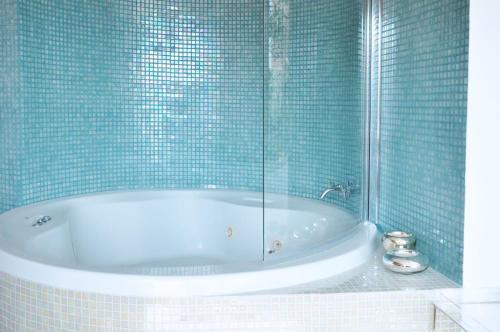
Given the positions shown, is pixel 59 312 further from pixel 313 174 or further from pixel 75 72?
pixel 75 72

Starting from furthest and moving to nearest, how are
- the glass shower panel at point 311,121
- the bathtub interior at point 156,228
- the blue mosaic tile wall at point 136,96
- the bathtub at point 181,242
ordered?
the blue mosaic tile wall at point 136,96 → the bathtub interior at point 156,228 → the glass shower panel at point 311,121 → the bathtub at point 181,242

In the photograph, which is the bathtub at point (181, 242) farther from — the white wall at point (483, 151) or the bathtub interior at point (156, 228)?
the white wall at point (483, 151)

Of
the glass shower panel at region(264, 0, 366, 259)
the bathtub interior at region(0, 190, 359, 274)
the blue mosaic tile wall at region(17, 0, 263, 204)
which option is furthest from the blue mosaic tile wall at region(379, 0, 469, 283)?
the blue mosaic tile wall at region(17, 0, 263, 204)

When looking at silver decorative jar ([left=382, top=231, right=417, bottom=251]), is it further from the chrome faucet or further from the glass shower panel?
the chrome faucet

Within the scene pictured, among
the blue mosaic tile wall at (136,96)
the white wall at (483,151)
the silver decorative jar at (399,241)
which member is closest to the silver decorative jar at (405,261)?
the silver decorative jar at (399,241)

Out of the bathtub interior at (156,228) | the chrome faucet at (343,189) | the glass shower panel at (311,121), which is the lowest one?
the bathtub interior at (156,228)

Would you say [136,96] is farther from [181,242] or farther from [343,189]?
[343,189]

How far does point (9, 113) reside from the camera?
3.28 meters

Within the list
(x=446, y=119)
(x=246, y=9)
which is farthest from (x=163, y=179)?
(x=446, y=119)

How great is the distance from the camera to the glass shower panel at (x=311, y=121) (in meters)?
2.35

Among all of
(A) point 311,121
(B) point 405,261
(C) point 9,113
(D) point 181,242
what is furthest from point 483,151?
(C) point 9,113

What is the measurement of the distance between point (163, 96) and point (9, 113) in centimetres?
94

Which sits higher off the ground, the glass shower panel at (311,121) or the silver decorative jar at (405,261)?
the glass shower panel at (311,121)

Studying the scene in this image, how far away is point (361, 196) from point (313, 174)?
31 cm
